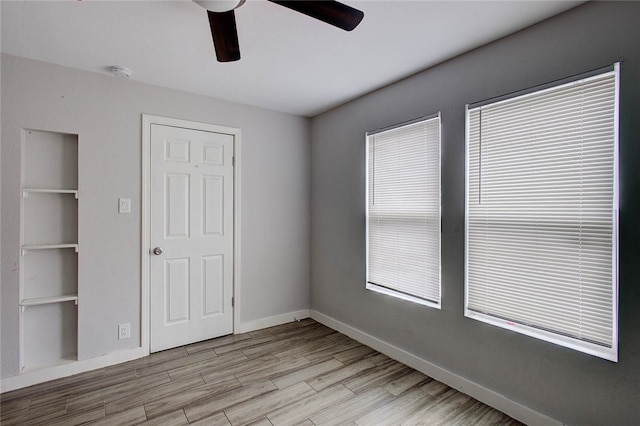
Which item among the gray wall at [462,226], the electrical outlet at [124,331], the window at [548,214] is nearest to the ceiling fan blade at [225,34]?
the gray wall at [462,226]

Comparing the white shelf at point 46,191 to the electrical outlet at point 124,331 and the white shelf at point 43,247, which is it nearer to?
the white shelf at point 43,247

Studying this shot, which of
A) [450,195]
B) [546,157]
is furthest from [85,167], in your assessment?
[546,157]

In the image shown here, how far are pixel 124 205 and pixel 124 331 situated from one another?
115 cm

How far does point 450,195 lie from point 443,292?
2.55ft

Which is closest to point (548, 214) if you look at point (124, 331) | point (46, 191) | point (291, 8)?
point (291, 8)

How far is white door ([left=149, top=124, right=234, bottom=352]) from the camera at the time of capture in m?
2.96

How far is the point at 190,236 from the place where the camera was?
3.13m

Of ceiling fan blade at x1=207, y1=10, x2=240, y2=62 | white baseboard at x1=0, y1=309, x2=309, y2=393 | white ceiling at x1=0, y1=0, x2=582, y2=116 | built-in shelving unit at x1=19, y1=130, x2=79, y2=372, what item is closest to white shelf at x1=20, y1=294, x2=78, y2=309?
built-in shelving unit at x1=19, y1=130, x2=79, y2=372

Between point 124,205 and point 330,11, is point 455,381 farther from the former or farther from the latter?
point 124,205

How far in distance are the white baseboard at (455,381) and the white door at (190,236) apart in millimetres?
1478

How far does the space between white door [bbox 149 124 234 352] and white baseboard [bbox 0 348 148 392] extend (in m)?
0.22

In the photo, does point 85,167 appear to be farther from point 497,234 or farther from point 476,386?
point 476,386

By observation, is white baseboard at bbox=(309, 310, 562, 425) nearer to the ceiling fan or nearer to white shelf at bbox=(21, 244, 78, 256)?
the ceiling fan

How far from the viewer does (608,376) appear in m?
1.65
